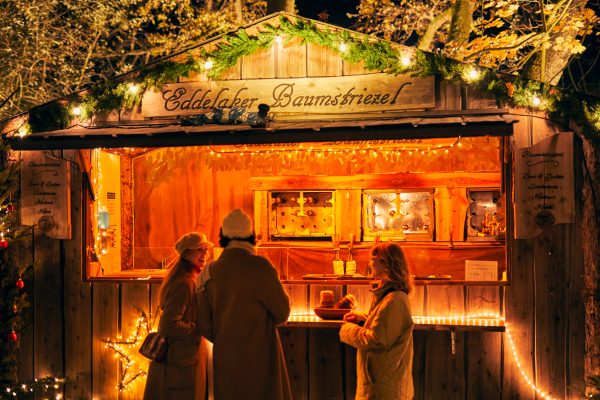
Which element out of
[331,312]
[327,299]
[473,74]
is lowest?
[331,312]

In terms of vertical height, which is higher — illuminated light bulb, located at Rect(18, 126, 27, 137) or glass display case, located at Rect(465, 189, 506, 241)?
illuminated light bulb, located at Rect(18, 126, 27, 137)

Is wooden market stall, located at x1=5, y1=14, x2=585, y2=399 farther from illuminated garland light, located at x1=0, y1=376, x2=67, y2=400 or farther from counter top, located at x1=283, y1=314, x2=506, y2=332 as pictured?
illuminated garland light, located at x1=0, y1=376, x2=67, y2=400

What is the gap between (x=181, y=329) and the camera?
671 centimetres

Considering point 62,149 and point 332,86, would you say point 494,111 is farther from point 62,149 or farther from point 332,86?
point 62,149

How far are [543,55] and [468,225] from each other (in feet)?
8.77

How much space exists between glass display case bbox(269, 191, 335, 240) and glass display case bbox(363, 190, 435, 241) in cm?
53

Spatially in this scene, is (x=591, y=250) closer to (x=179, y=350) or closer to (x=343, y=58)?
(x=343, y=58)

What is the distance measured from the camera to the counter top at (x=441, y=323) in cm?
792

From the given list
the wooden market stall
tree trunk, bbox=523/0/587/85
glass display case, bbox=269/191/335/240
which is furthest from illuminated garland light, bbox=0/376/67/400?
tree trunk, bbox=523/0/587/85

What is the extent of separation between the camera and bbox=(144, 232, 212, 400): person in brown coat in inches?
265

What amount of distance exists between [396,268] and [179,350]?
1943 millimetres

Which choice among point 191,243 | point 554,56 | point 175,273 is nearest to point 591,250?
point 191,243

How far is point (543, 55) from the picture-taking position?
11.9m

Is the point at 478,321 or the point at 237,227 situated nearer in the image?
the point at 237,227
